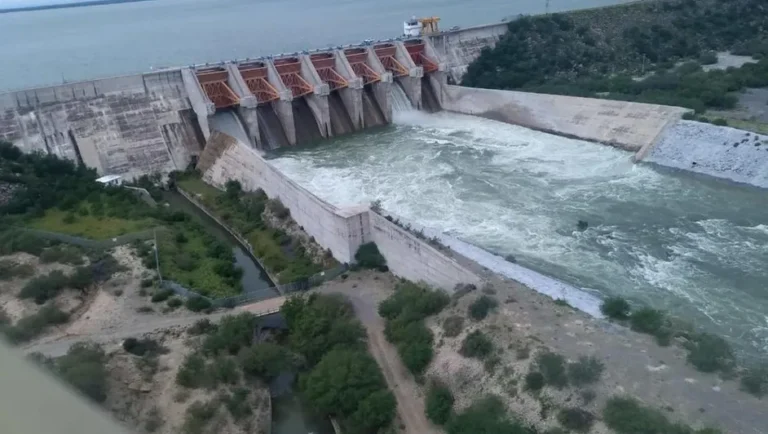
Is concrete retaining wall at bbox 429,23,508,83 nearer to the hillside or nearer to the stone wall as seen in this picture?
the hillside

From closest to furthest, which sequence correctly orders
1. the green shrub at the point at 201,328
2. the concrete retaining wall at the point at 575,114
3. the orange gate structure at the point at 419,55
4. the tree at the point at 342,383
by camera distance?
the tree at the point at 342,383 → the green shrub at the point at 201,328 → the concrete retaining wall at the point at 575,114 → the orange gate structure at the point at 419,55

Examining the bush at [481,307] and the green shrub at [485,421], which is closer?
the green shrub at [485,421]

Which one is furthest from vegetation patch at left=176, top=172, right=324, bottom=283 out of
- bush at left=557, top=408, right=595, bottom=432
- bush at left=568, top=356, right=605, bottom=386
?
bush at left=557, top=408, right=595, bottom=432

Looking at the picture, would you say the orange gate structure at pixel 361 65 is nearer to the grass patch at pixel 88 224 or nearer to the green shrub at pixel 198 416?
the grass patch at pixel 88 224

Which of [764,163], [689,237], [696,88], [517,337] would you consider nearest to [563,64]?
[696,88]

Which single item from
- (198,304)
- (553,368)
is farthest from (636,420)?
(198,304)

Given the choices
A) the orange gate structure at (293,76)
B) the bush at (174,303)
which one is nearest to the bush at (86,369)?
the bush at (174,303)
